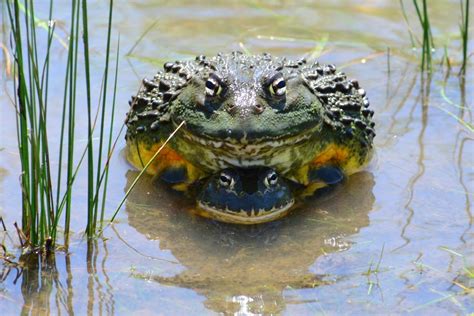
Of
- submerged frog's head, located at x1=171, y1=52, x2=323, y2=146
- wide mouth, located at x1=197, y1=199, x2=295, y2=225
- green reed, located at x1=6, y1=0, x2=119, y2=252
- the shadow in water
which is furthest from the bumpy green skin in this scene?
the shadow in water

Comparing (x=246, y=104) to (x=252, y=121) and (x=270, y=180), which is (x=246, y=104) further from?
(x=270, y=180)

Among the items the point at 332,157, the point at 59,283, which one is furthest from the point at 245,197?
the point at 59,283

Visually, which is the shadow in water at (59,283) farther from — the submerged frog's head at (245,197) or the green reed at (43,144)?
the submerged frog's head at (245,197)

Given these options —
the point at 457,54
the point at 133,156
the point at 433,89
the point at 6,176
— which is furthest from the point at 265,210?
the point at 457,54

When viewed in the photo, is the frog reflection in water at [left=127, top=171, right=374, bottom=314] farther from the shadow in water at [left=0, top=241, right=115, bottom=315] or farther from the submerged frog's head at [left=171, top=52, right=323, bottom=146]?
the submerged frog's head at [left=171, top=52, right=323, bottom=146]

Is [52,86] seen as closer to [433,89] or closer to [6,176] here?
[6,176]

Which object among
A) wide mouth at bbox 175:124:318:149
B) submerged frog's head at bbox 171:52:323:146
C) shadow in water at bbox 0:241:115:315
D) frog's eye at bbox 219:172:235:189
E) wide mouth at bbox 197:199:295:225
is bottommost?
shadow in water at bbox 0:241:115:315
